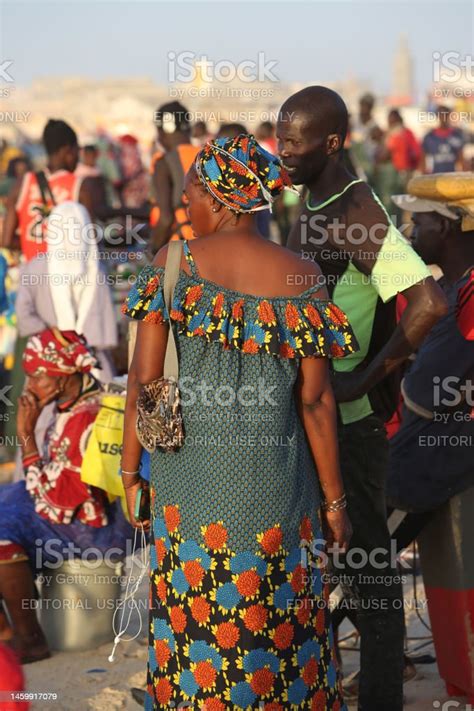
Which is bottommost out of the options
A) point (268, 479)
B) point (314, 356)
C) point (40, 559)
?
point (40, 559)

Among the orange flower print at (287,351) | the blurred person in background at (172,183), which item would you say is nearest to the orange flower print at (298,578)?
the orange flower print at (287,351)

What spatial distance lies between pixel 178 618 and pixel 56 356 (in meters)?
2.12

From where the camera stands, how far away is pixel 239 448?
3254mm

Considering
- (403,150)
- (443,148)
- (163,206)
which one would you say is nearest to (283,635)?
(163,206)

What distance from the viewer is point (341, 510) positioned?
348cm

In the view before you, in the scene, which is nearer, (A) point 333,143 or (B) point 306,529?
(B) point 306,529

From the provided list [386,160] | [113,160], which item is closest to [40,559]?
[386,160]

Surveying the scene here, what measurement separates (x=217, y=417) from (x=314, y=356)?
1.08 ft

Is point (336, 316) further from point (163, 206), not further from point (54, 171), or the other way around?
point (163, 206)

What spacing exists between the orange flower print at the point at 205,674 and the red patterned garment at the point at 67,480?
74.8 inches

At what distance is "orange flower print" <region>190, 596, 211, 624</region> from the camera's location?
10.7 ft

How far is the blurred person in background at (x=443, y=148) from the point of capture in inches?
716

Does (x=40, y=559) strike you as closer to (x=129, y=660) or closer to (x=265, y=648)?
(x=129, y=660)

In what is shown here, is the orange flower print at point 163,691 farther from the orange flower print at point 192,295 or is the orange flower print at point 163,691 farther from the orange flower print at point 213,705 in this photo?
the orange flower print at point 192,295
